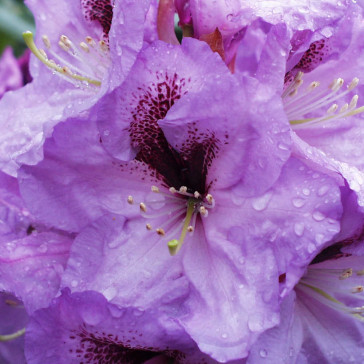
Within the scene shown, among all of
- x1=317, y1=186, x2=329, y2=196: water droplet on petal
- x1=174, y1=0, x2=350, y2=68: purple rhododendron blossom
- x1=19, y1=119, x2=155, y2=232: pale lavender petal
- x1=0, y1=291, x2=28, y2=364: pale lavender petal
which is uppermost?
x1=174, y1=0, x2=350, y2=68: purple rhododendron blossom

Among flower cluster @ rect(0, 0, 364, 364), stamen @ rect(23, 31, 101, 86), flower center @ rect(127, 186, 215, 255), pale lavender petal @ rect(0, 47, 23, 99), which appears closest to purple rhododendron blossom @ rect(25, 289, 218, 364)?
flower cluster @ rect(0, 0, 364, 364)

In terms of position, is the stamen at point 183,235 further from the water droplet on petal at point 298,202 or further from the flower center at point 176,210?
the water droplet on petal at point 298,202

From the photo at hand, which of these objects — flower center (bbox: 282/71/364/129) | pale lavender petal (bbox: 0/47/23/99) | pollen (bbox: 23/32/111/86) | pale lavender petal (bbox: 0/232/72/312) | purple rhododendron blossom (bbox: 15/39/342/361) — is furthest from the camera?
pale lavender petal (bbox: 0/47/23/99)

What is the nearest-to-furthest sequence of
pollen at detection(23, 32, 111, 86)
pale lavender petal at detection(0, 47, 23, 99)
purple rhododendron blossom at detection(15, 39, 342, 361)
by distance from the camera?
1. purple rhododendron blossom at detection(15, 39, 342, 361)
2. pollen at detection(23, 32, 111, 86)
3. pale lavender petal at detection(0, 47, 23, 99)

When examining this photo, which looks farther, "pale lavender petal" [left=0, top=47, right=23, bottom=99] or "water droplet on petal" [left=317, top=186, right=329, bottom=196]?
"pale lavender petal" [left=0, top=47, right=23, bottom=99]

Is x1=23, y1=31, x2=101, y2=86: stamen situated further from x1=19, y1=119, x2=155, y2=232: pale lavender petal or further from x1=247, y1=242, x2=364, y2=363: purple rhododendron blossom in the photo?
x1=247, y1=242, x2=364, y2=363: purple rhododendron blossom

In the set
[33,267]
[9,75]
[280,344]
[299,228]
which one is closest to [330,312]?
[280,344]

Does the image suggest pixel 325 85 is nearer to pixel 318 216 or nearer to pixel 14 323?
pixel 318 216
